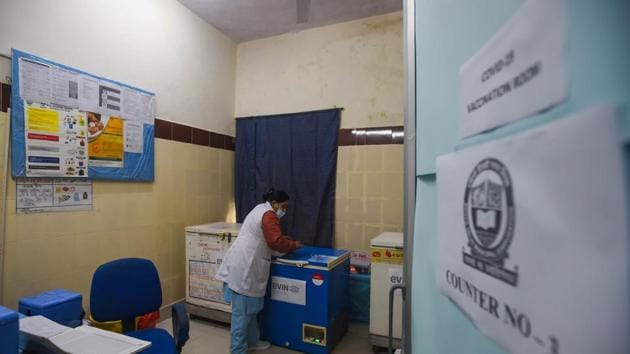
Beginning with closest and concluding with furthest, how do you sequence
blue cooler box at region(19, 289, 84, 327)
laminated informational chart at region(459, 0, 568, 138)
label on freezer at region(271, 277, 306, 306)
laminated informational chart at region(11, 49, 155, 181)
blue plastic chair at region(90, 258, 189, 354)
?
laminated informational chart at region(459, 0, 568, 138)
blue cooler box at region(19, 289, 84, 327)
blue plastic chair at region(90, 258, 189, 354)
laminated informational chart at region(11, 49, 155, 181)
label on freezer at region(271, 277, 306, 306)

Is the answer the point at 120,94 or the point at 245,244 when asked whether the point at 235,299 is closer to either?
the point at 245,244

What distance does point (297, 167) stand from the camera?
3.38 metres

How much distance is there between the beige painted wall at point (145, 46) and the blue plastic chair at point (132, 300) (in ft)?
4.85

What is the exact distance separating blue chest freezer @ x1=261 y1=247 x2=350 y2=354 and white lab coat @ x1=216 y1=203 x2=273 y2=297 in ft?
0.47

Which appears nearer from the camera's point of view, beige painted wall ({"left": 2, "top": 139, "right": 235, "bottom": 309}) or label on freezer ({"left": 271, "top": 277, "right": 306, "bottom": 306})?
beige painted wall ({"left": 2, "top": 139, "right": 235, "bottom": 309})

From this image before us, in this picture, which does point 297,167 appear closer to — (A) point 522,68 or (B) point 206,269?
(B) point 206,269

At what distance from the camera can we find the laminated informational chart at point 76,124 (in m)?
1.89

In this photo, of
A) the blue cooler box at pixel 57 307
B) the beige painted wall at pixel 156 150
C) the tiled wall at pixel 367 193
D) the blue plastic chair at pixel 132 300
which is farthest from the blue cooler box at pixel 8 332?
the tiled wall at pixel 367 193

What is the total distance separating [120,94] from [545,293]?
2906mm

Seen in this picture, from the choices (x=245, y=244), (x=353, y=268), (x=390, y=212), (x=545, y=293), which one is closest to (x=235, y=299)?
(x=245, y=244)

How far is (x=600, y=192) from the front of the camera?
0.24 m

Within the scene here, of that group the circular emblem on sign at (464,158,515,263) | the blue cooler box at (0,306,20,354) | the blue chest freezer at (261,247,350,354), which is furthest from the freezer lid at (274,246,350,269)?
the circular emblem on sign at (464,158,515,263)

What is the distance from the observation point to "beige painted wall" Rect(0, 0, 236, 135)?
198 centimetres

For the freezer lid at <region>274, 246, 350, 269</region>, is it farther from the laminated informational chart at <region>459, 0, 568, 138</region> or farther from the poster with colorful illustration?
the laminated informational chart at <region>459, 0, 568, 138</region>
